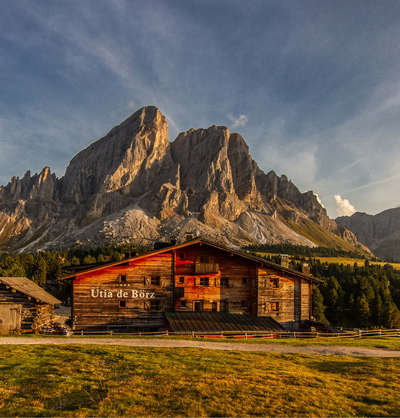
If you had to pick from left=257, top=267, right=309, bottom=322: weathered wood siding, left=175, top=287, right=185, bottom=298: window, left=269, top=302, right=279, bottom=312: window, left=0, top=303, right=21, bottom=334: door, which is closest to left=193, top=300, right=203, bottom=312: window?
left=175, top=287, right=185, bottom=298: window

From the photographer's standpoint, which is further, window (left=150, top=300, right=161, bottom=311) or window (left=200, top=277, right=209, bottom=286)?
window (left=200, top=277, right=209, bottom=286)

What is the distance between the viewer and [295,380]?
41.9 feet

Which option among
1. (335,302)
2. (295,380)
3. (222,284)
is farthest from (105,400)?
(335,302)

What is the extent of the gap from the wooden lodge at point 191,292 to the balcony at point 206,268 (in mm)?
116

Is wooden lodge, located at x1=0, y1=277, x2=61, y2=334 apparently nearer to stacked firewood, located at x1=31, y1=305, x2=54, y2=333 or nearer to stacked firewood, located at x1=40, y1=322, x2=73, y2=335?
stacked firewood, located at x1=31, y1=305, x2=54, y2=333

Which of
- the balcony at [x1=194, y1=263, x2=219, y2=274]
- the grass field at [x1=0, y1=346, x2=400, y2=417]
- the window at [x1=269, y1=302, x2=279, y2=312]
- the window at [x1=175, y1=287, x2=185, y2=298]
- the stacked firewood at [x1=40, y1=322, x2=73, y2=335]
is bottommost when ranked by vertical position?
the stacked firewood at [x1=40, y1=322, x2=73, y2=335]

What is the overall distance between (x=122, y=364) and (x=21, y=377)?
14.0 feet

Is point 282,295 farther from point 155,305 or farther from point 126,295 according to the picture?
point 126,295

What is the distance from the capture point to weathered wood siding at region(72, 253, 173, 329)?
106ft

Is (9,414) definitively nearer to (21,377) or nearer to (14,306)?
(21,377)

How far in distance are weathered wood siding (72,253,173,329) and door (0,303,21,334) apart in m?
5.33

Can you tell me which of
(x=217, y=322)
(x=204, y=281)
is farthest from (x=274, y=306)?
(x=217, y=322)

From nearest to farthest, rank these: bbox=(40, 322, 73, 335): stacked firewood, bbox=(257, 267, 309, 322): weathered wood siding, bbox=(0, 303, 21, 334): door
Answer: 1. bbox=(0, 303, 21, 334): door
2. bbox=(40, 322, 73, 335): stacked firewood
3. bbox=(257, 267, 309, 322): weathered wood siding

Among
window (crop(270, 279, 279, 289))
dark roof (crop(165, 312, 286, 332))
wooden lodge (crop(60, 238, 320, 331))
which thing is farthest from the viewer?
window (crop(270, 279, 279, 289))
